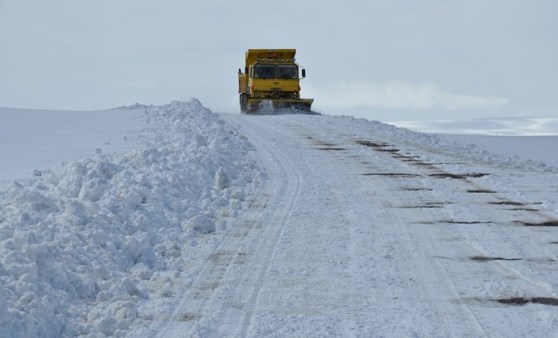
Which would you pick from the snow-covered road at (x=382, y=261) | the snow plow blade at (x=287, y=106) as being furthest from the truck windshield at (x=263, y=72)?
the snow-covered road at (x=382, y=261)

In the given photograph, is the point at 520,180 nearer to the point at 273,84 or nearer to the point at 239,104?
the point at 273,84

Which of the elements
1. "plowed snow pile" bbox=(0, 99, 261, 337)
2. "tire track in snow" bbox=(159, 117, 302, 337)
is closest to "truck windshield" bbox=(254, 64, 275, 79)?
"plowed snow pile" bbox=(0, 99, 261, 337)

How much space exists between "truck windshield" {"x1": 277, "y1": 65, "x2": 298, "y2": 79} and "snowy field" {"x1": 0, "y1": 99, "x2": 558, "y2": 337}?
2181cm

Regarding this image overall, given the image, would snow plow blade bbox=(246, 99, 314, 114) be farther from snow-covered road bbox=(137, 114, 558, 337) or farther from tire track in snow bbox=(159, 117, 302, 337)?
tire track in snow bbox=(159, 117, 302, 337)

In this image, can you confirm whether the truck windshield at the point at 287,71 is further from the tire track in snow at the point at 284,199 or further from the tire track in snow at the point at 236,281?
the tire track in snow at the point at 236,281

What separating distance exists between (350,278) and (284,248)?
56.9 inches

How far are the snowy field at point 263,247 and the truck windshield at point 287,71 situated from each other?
71.6 feet

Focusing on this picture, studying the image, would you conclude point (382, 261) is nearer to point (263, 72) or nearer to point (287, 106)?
point (287, 106)

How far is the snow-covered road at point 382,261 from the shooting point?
5.94m

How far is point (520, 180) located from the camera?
1506 centimetres

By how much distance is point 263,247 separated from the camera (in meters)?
8.62

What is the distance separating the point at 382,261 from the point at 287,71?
101 feet

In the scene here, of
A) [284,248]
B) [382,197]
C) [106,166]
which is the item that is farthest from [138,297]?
[382,197]

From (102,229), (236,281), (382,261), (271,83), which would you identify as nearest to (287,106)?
(271,83)
